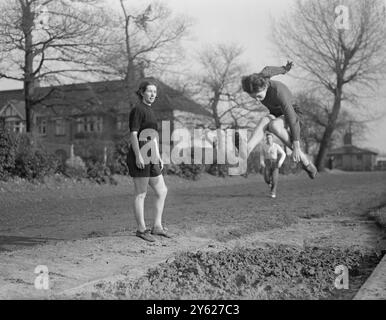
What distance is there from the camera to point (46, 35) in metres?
20.7

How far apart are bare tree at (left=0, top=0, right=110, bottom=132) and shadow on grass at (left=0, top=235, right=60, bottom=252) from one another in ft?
36.4

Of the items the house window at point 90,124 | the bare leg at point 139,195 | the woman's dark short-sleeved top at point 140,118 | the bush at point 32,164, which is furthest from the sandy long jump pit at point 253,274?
the house window at point 90,124

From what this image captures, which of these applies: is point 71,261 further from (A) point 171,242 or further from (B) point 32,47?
(B) point 32,47

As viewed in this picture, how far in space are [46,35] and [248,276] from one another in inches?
687

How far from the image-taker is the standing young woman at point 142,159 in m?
6.83

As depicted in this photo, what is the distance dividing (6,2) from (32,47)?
1907 millimetres

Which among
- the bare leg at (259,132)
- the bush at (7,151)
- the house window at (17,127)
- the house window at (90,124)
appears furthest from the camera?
the house window at (90,124)

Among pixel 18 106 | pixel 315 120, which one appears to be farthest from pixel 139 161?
pixel 18 106

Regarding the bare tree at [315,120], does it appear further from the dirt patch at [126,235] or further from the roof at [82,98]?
the roof at [82,98]

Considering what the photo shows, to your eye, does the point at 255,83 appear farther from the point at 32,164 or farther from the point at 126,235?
the point at 32,164

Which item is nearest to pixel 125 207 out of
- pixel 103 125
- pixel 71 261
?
pixel 71 261

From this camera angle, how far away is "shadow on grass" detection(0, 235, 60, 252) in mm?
7934

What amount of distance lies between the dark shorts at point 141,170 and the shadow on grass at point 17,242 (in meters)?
2.17

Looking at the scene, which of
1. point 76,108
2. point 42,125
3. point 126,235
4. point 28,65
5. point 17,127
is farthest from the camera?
point 42,125
